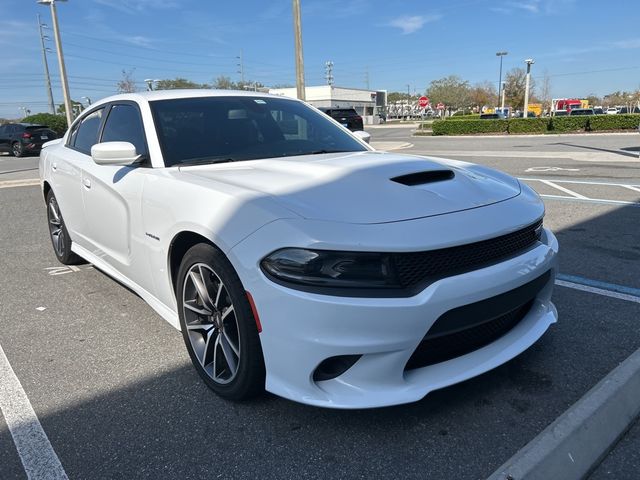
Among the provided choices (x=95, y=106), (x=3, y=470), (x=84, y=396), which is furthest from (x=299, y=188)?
(x=95, y=106)

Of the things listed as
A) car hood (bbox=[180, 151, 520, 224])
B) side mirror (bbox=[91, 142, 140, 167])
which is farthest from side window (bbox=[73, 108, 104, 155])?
car hood (bbox=[180, 151, 520, 224])

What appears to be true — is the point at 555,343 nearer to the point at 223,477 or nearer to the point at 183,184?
the point at 223,477

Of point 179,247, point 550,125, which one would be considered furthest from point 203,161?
point 550,125

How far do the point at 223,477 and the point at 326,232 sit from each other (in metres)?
1.09

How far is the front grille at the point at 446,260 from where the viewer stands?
208cm

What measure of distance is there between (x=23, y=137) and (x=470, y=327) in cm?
2386

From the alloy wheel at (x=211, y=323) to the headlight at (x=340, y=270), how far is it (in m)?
0.47

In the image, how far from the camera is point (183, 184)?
2730 mm

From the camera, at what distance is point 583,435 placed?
2.09 m

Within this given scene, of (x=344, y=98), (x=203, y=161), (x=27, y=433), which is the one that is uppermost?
(x=344, y=98)

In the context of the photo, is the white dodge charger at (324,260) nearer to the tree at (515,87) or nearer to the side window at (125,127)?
the side window at (125,127)

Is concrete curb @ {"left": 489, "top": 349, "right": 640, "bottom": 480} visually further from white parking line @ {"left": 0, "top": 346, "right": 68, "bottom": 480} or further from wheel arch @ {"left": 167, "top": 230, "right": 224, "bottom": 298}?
white parking line @ {"left": 0, "top": 346, "right": 68, "bottom": 480}

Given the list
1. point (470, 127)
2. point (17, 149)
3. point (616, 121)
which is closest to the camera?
point (17, 149)

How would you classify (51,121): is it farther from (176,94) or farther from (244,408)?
(244,408)
